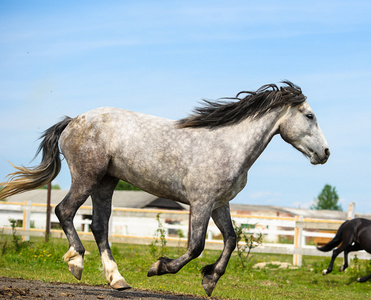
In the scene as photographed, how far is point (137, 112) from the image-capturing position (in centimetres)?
627

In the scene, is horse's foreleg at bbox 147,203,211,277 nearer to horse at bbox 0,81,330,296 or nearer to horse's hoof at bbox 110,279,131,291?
horse at bbox 0,81,330,296

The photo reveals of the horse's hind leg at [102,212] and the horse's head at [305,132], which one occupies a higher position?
the horse's head at [305,132]

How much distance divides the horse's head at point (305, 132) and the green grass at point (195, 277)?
3121 millimetres

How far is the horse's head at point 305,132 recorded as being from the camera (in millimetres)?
5855

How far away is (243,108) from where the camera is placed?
236 inches

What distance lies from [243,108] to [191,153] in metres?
0.88

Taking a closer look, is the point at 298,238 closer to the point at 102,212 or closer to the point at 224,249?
the point at 224,249

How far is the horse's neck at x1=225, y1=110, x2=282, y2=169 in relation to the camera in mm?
5770

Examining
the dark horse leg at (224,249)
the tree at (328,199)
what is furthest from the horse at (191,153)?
the tree at (328,199)

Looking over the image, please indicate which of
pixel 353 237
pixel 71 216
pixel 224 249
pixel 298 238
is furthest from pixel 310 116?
pixel 298 238

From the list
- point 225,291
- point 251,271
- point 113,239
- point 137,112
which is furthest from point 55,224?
point 137,112

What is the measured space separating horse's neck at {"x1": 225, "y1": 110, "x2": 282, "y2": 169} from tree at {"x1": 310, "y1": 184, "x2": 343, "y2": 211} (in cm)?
6144

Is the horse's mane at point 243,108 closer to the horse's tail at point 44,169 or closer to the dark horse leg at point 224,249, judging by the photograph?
the dark horse leg at point 224,249

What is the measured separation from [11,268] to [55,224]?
26.9 meters
